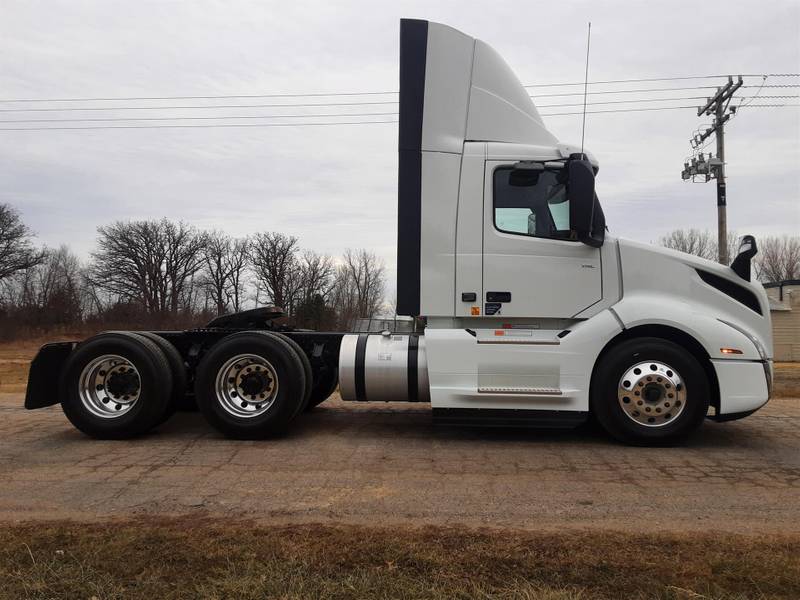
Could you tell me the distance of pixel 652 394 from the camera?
225 inches

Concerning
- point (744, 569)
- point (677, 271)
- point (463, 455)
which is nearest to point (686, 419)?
point (677, 271)

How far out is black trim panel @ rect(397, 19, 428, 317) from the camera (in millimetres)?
6105

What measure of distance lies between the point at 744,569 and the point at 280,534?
8.44ft

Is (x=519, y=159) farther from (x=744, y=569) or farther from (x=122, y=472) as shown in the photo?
(x=122, y=472)

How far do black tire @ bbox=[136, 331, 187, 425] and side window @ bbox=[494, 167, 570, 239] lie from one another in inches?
154

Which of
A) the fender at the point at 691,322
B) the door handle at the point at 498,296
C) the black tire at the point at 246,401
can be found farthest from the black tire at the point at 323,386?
the fender at the point at 691,322

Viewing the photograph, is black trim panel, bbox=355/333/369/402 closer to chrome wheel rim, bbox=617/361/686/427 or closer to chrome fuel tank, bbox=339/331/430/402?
chrome fuel tank, bbox=339/331/430/402

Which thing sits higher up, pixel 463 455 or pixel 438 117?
pixel 438 117

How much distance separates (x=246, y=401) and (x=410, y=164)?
3148 millimetres

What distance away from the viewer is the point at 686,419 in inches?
222

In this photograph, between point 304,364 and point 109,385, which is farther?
point 109,385

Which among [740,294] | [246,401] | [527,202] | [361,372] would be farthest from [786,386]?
[246,401]

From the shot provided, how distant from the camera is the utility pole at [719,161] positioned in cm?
2344

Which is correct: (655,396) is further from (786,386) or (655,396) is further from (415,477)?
(786,386)
